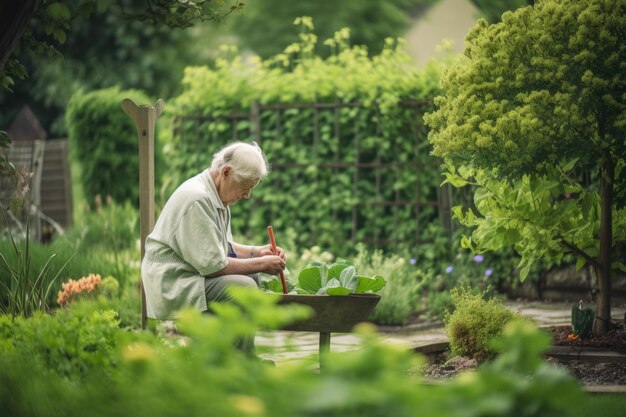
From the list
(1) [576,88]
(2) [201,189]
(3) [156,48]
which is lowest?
(2) [201,189]

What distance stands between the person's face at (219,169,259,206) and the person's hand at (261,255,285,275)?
1.20 feet

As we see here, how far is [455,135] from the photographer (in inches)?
202

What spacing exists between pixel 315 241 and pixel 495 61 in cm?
426

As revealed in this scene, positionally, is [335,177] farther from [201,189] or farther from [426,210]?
[201,189]

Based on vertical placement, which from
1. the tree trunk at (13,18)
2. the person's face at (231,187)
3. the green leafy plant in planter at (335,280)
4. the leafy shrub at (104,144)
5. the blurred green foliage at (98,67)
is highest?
the blurred green foliage at (98,67)

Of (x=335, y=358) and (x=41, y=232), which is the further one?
(x=41, y=232)

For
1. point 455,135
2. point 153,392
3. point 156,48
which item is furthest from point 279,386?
point 156,48

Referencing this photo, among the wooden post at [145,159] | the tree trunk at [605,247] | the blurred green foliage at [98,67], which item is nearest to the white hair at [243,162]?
the wooden post at [145,159]

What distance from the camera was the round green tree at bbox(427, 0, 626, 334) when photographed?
4953mm

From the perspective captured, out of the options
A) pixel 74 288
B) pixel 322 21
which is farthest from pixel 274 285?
pixel 322 21

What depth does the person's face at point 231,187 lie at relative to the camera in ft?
15.4

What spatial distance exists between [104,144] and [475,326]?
783 cm

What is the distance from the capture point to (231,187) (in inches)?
186

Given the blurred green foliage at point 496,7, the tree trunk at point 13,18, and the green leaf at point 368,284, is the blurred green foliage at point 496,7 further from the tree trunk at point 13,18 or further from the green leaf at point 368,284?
the tree trunk at point 13,18
